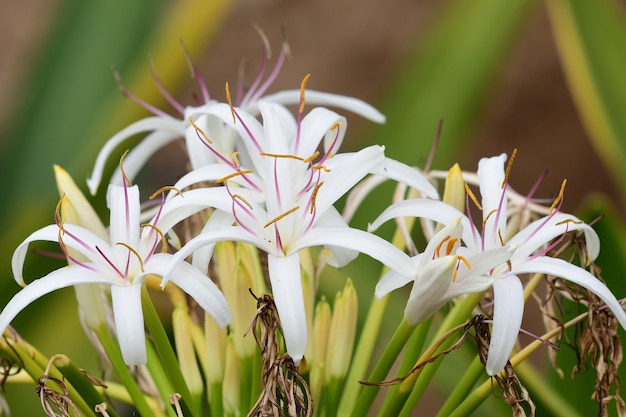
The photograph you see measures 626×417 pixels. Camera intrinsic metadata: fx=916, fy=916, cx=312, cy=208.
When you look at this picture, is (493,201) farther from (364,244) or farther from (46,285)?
(46,285)

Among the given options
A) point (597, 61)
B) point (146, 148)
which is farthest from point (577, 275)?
point (597, 61)

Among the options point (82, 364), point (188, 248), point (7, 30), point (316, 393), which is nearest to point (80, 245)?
point (188, 248)

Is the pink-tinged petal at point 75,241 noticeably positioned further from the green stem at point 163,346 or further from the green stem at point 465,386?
the green stem at point 465,386

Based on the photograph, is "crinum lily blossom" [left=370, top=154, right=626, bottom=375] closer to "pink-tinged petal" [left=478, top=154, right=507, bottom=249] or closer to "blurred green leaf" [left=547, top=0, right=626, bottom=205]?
"pink-tinged petal" [left=478, top=154, right=507, bottom=249]

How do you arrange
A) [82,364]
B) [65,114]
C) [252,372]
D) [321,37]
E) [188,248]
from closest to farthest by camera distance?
[188,248]
[252,372]
[82,364]
[65,114]
[321,37]

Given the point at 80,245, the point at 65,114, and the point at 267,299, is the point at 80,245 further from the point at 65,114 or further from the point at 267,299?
the point at 65,114

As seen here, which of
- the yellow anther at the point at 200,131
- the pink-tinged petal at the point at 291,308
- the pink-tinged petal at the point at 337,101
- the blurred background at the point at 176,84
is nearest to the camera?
the pink-tinged petal at the point at 291,308

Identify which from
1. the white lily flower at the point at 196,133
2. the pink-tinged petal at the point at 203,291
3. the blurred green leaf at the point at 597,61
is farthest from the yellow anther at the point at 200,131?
the blurred green leaf at the point at 597,61

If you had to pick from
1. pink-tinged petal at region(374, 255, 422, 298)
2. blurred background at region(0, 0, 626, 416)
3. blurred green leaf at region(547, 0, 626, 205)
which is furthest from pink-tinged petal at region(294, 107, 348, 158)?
blurred green leaf at region(547, 0, 626, 205)
